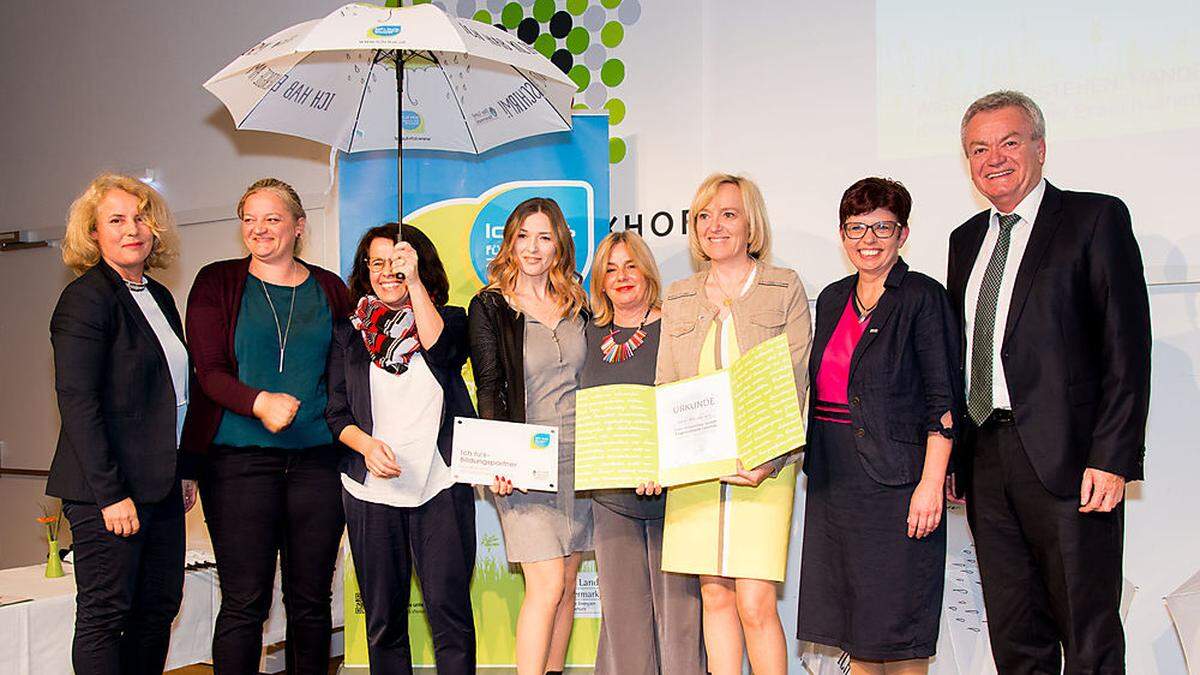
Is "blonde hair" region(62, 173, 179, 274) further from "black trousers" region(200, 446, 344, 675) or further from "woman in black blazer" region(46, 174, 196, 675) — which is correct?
"black trousers" region(200, 446, 344, 675)

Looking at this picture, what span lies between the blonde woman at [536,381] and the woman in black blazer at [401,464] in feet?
0.44

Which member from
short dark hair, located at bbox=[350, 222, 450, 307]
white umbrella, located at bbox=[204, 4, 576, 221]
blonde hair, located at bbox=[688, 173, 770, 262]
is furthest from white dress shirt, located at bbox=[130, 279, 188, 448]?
blonde hair, located at bbox=[688, 173, 770, 262]

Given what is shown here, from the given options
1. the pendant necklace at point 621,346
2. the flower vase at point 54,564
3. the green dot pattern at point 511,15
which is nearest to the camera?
the pendant necklace at point 621,346

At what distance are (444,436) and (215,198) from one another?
337cm

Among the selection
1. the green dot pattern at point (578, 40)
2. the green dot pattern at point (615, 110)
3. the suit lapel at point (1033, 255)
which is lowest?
the suit lapel at point (1033, 255)

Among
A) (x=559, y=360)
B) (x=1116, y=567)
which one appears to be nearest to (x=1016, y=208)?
(x=1116, y=567)

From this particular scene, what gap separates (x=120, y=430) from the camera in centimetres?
292

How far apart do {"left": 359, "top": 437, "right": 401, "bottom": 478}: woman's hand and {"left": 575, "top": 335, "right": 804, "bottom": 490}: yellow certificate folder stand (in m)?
0.55

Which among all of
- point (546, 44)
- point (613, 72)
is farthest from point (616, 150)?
point (546, 44)

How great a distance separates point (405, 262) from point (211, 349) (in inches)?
25.2

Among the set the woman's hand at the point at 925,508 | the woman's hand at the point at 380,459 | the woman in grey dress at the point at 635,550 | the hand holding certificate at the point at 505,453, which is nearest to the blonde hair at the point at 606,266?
the woman in grey dress at the point at 635,550

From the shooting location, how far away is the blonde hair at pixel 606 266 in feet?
10.5

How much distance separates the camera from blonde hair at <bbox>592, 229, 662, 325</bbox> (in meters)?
3.20

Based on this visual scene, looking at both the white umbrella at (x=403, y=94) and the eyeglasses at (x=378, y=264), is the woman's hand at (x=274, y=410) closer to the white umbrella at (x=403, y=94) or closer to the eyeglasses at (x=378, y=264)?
the eyeglasses at (x=378, y=264)
